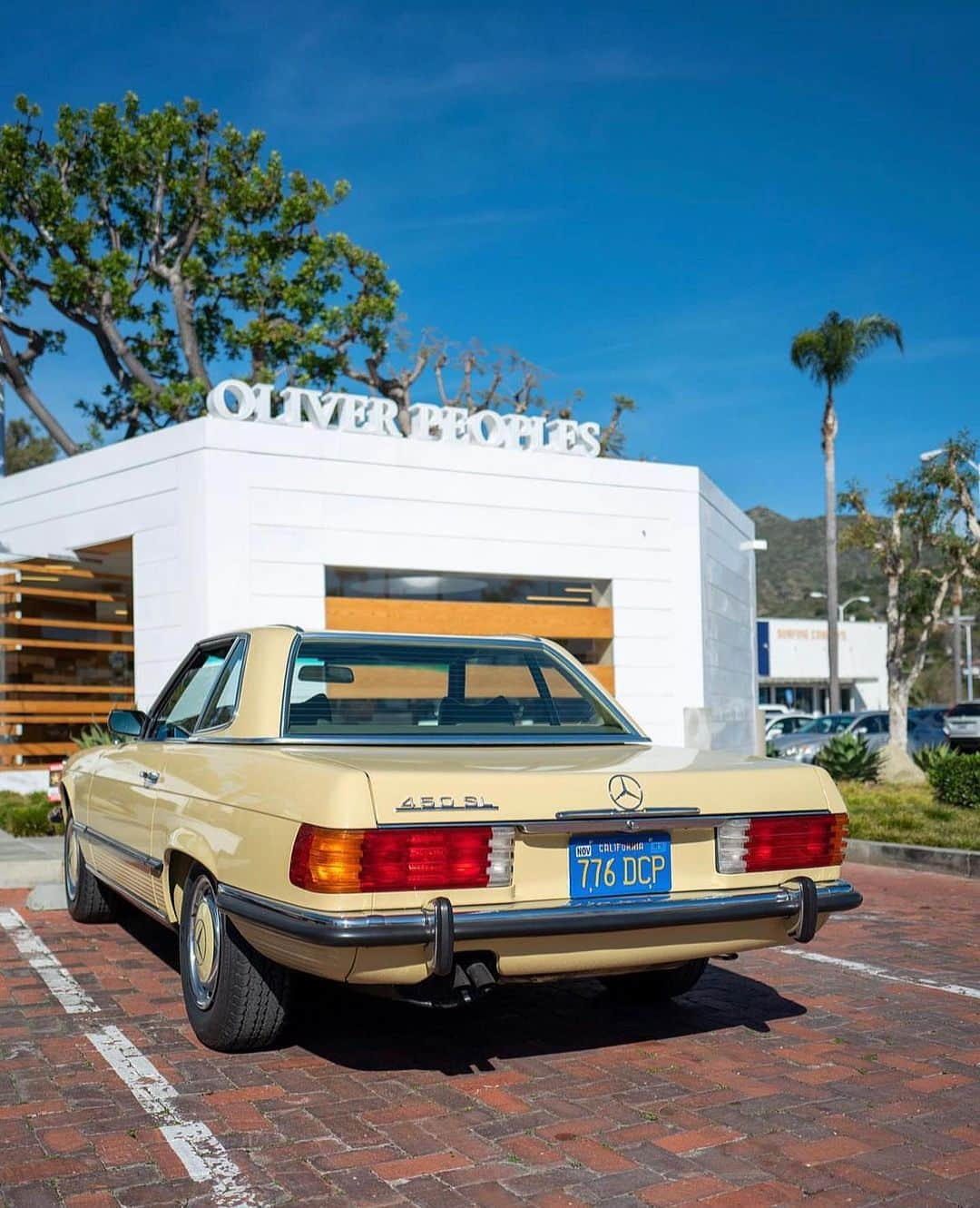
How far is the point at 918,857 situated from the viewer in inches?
425

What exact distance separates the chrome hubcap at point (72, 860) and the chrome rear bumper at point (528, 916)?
128 inches

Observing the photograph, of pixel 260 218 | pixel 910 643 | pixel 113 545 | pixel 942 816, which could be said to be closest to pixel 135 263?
pixel 260 218

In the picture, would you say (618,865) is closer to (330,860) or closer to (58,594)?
(330,860)

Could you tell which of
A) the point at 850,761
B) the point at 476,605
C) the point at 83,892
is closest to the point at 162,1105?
the point at 83,892

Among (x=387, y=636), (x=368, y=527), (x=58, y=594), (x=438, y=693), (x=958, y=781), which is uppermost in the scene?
(x=368, y=527)

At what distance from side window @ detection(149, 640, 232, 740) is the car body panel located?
0.54m

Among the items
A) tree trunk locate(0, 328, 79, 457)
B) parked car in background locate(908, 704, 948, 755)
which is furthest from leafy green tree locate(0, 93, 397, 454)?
parked car in background locate(908, 704, 948, 755)

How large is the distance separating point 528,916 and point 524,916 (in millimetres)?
12

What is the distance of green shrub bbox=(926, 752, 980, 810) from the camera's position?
1348 centimetres

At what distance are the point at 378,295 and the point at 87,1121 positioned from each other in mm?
29209

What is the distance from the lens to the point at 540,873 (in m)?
4.21

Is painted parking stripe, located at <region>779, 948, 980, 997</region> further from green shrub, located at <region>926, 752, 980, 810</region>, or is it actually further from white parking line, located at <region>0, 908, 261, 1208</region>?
green shrub, located at <region>926, 752, 980, 810</region>

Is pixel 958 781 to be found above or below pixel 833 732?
above

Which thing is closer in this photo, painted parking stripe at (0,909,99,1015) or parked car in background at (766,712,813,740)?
painted parking stripe at (0,909,99,1015)
